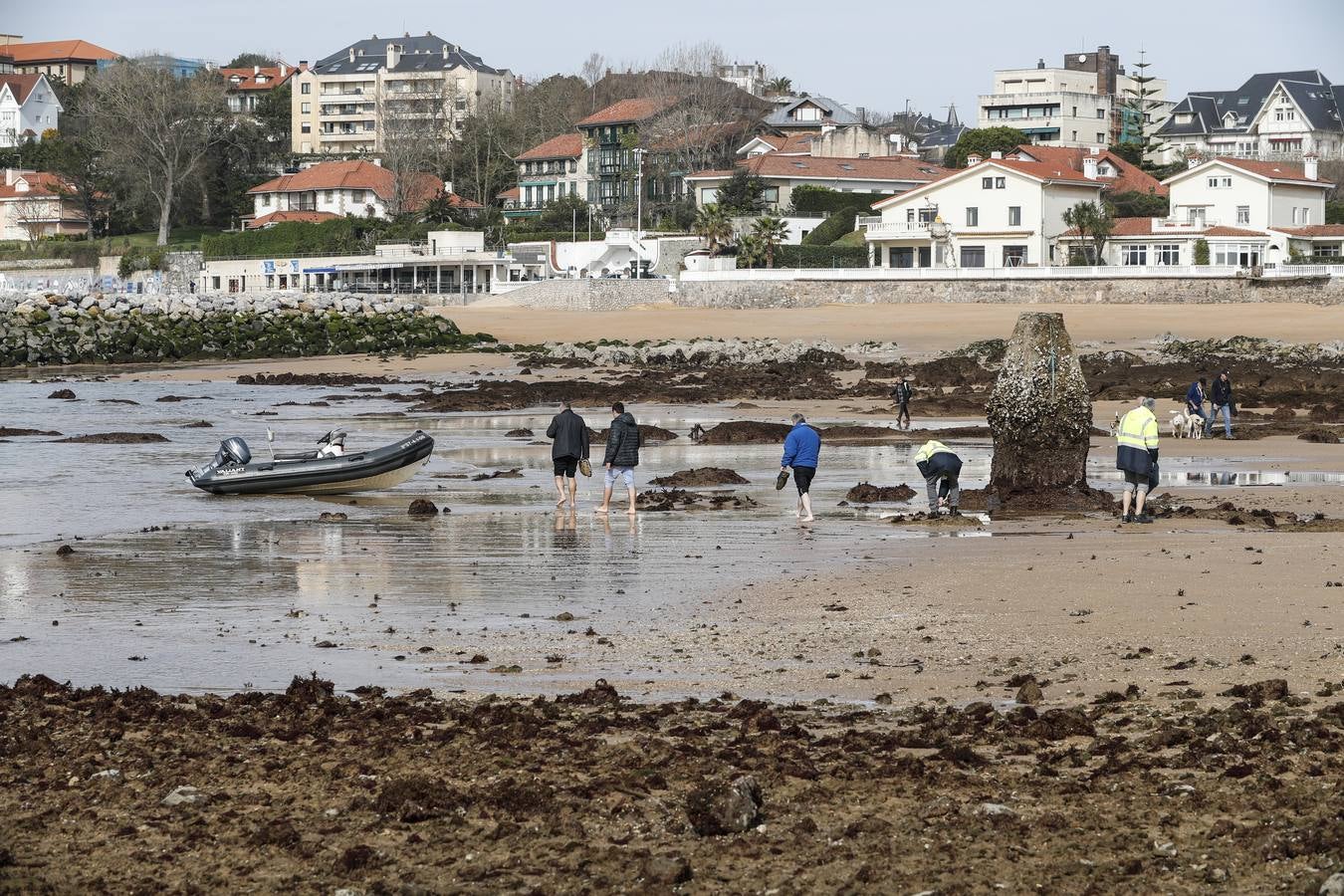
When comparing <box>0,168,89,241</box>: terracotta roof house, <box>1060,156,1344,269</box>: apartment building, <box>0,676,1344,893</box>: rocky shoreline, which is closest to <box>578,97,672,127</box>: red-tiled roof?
<box>0,168,89,241</box>: terracotta roof house

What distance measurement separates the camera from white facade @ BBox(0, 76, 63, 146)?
13812cm

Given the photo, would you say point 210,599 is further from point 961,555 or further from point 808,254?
A: point 808,254

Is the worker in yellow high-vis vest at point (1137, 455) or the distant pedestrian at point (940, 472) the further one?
the distant pedestrian at point (940, 472)

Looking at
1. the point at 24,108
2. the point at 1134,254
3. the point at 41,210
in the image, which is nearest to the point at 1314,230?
the point at 1134,254

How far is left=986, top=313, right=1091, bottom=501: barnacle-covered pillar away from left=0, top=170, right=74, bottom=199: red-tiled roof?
10092cm

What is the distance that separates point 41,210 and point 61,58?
50.4 metres

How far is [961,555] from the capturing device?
14.0 m

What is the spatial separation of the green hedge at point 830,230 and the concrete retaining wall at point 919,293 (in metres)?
10.7

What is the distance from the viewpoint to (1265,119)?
124500 mm

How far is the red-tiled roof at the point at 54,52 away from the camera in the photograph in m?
155

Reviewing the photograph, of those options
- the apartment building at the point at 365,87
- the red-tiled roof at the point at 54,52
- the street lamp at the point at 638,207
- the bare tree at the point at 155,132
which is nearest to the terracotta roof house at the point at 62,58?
the red-tiled roof at the point at 54,52

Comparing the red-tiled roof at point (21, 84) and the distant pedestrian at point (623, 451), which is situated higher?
the red-tiled roof at point (21, 84)

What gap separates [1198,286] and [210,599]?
60.6 m

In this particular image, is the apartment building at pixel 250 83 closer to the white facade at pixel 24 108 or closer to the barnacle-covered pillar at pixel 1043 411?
the white facade at pixel 24 108
